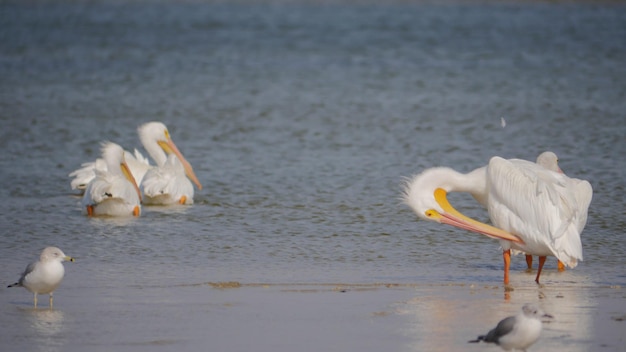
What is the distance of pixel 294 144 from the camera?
13.1 metres

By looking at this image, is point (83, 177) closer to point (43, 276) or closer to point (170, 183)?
point (170, 183)

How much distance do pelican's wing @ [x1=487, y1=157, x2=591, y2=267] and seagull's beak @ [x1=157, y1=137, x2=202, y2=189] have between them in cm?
394

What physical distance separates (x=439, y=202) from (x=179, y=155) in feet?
14.8

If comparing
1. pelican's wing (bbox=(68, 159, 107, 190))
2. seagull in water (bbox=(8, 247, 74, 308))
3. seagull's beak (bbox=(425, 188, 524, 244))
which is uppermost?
pelican's wing (bbox=(68, 159, 107, 190))

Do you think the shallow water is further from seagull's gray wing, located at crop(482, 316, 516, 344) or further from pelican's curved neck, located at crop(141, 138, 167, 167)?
seagull's gray wing, located at crop(482, 316, 516, 344)

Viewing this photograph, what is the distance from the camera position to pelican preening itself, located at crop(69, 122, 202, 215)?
32.2 feet

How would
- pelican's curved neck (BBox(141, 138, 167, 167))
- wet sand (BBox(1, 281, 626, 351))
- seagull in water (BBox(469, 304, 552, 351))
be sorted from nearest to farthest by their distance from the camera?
seagull in water (BBox(469, 304, 552, 351))
wet sand (BBox(1, 281, 626, 351))
pelican's curved neck (BBox(141, 138, 167, 167))

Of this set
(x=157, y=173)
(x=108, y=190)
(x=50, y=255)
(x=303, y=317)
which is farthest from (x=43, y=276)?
(x=157, y=173)

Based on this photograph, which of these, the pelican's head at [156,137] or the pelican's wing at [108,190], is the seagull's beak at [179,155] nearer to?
the pelican's head at [156,137]

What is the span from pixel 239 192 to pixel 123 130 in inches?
179

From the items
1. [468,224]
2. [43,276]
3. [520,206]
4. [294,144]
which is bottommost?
[43,276]

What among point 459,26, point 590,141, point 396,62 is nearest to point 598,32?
point 459,26

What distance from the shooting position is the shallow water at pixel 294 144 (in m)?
7.30

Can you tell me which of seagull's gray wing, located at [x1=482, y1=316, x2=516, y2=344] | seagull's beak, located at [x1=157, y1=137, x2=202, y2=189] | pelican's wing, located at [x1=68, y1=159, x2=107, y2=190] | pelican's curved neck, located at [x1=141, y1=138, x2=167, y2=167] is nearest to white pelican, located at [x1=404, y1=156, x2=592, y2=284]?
seagull's gray wing, located at [x1=482, y1=316, x2=516, y2=344]
